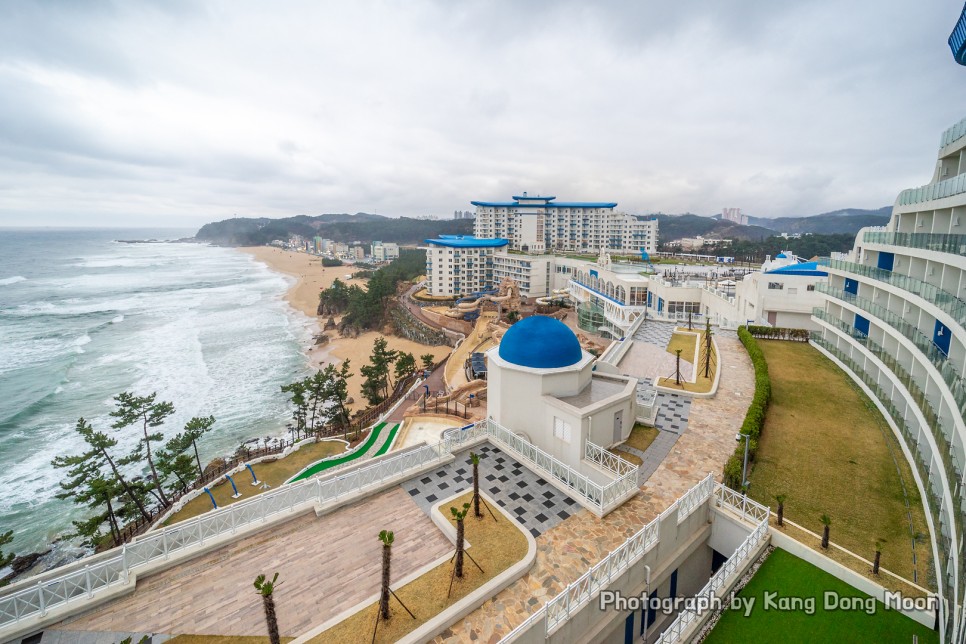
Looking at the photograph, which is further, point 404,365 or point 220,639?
point 404,365

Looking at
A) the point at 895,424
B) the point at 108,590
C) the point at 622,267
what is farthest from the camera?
the point at 622,267

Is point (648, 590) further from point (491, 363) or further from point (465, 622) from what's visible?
point (491, 363)

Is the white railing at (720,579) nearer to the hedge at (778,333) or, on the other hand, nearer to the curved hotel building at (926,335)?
the curved hotel building at (926,335)

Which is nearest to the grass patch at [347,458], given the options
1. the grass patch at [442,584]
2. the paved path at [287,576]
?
the paved path at [287,576]

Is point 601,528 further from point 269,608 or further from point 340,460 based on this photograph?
point 340,460

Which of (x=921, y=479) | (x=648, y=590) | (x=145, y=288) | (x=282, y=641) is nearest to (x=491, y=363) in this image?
(x=648, y=590)

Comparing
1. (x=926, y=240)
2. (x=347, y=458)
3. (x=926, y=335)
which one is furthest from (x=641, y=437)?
(x=347, y=458)
